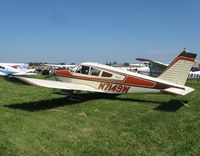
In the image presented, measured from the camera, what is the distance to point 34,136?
650 cm

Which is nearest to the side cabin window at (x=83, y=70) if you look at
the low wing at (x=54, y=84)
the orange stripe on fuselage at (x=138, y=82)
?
the low wing at (x=54, y=84)

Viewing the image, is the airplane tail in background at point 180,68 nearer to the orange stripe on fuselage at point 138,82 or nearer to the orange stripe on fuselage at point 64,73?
the orange stripe on fuselage at point 138,82

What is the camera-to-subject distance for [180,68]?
11.7m

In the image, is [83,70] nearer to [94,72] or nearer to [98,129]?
[94,72]

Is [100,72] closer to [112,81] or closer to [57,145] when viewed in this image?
[112,81]

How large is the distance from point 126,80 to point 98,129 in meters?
5.00

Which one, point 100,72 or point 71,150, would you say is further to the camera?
point 100,72

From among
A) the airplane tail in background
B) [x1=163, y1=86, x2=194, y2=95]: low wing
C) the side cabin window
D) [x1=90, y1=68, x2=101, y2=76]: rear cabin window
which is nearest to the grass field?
[x1=163, y1=86, x2=194, y2=95]: low wing

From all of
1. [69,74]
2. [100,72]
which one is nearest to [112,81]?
[100,72]

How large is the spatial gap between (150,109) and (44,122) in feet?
14.2

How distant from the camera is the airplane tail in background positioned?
11.5 meters

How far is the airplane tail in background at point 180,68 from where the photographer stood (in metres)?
11.5

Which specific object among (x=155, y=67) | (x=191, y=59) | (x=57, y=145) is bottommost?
(x=155, y=67)

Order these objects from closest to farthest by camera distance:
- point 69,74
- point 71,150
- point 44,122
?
point 71,150 → point 44,122 → point 69,74
